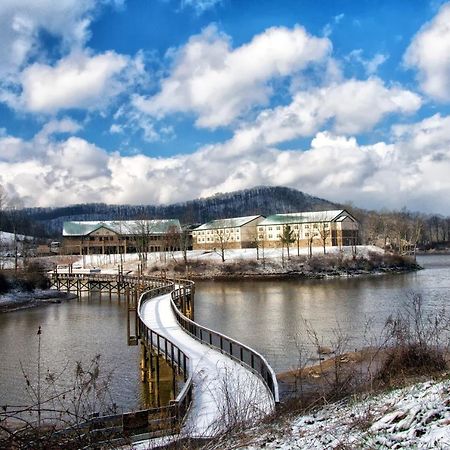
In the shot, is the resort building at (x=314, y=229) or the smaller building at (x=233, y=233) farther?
the smaller building at (x=233, y=233)

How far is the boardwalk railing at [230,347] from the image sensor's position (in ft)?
40.4

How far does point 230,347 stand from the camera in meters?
16.2

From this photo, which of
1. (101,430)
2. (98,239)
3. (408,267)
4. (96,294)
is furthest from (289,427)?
(98,239)

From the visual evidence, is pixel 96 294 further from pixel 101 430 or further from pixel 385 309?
pixel 101 430

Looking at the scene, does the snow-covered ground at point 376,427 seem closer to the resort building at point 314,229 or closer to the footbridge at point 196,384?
the footbridge at point 196,384

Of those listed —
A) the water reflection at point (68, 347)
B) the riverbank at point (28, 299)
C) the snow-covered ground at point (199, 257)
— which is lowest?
the water reflection at point (68, 347)

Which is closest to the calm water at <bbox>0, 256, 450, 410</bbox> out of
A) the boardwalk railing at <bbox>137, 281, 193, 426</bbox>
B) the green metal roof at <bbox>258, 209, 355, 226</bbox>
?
the boardwalk railing at <bbox>137, 281, 193, 426</bbox>

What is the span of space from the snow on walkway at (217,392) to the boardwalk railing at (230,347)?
0.63ft

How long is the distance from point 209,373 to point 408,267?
2715 inches

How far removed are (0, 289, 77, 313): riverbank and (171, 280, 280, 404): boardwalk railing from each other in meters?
15.5

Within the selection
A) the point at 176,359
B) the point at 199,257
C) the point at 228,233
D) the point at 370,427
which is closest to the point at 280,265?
the point at 199,257

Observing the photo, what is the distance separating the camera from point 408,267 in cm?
7731

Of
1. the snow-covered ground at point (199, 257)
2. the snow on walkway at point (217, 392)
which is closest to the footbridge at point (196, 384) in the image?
the snow on walkway at point (217, 392)

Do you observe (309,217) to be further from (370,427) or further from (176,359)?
(370,427)
